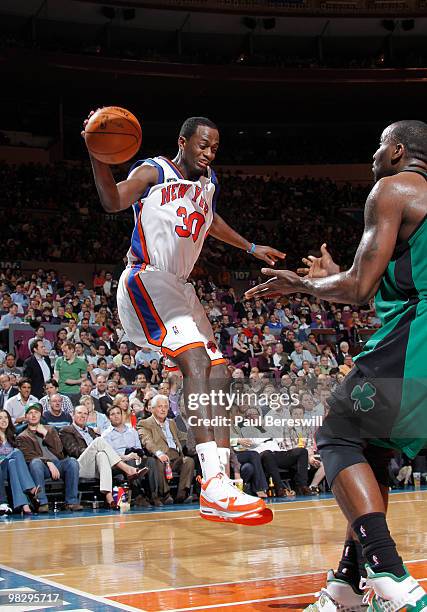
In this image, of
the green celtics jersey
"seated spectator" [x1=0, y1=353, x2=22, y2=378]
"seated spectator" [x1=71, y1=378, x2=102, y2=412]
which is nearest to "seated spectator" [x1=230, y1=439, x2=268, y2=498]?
"seated spectator" [x1=71, y1=378, x2=102, y2=412]

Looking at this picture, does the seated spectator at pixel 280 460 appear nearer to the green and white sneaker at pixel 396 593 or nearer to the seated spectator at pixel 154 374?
the seated spectator at pixel 154 374

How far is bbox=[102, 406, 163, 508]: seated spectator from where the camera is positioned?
Answer: 966 centimetres

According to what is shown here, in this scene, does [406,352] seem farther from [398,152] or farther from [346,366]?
[346,366]

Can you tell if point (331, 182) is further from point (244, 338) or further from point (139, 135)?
point (139, 135)

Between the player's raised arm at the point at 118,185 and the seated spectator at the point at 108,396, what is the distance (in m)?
5.96

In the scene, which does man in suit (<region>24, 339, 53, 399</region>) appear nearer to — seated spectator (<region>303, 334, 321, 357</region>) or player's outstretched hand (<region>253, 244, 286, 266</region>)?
seated spectator (<region>303, 334, 321, 357</region>)

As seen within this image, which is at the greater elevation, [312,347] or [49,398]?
[312,347]

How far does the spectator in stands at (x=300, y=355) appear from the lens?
14.5 metres

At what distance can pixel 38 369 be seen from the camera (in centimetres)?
1188

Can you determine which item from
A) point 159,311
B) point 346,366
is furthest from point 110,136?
point 346,366

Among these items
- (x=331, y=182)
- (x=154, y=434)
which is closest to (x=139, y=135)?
(x=154, y=434)

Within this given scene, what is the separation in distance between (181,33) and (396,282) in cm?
2308

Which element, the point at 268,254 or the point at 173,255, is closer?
the point at 173,255

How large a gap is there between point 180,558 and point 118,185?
2.61m
